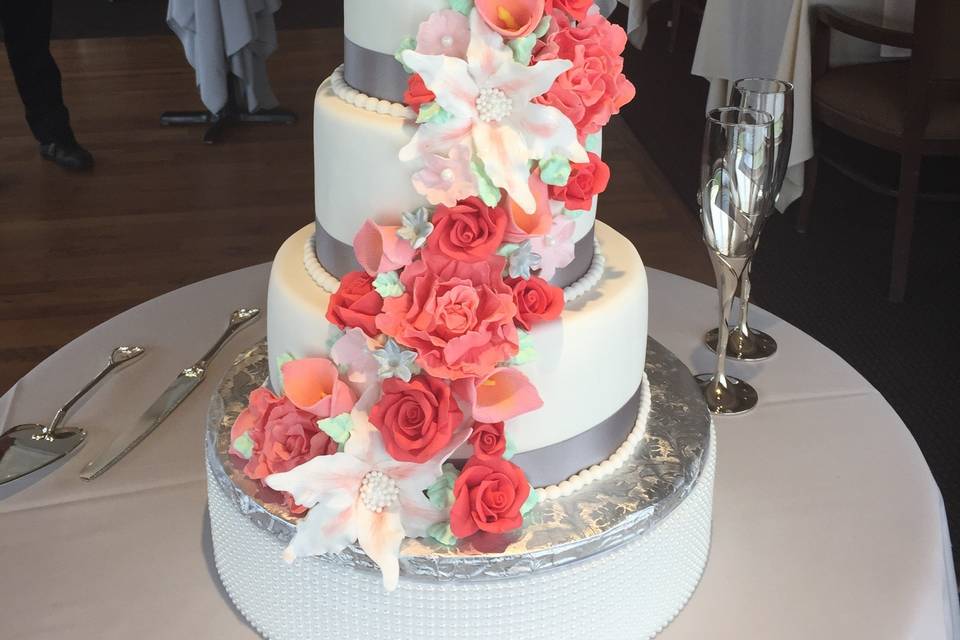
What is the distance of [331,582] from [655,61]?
184 inches

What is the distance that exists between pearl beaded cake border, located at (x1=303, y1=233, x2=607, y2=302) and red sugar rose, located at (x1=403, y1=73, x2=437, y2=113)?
23 centimetres

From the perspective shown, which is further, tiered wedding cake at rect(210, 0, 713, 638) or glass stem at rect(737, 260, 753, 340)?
glass stem at rect(737, 260, 753, 340)

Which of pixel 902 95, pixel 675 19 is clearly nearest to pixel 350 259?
pixel 902 95

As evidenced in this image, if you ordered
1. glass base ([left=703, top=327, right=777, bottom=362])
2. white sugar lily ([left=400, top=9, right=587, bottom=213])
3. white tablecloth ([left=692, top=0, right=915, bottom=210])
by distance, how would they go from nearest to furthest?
white sugar lily ([left=400, top=9, right=587, bottom=213])
glass base ([left=703, top=327, right=777, bottom=362])
white tablecloth ([left=692, top=0, right=915, bottom=210])

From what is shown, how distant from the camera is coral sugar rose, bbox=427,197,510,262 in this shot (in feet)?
2.82

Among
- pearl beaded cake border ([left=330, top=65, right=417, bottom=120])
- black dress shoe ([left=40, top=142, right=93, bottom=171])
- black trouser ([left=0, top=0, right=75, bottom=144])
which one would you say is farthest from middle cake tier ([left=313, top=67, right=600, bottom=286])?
black dress shoe ([left=40, top=142, right=93, bottom=171])

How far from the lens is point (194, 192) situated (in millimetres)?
4004

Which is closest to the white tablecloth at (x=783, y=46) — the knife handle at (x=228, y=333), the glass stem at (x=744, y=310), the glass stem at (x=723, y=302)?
the glass stem at (x=744, y=310)

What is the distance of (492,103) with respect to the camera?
33.7 inches

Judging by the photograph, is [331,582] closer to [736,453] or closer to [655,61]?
[736,453]

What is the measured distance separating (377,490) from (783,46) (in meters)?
2.76

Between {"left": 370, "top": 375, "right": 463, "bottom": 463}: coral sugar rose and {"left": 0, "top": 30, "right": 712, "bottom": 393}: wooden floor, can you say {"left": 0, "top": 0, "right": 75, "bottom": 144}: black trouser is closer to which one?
{"left": 0, "top": 30, "right": 712, "bottom": 393}: wooden floor

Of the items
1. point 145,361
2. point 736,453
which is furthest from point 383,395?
point 145,361

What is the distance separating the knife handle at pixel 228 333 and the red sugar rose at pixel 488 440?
0.60 meters
